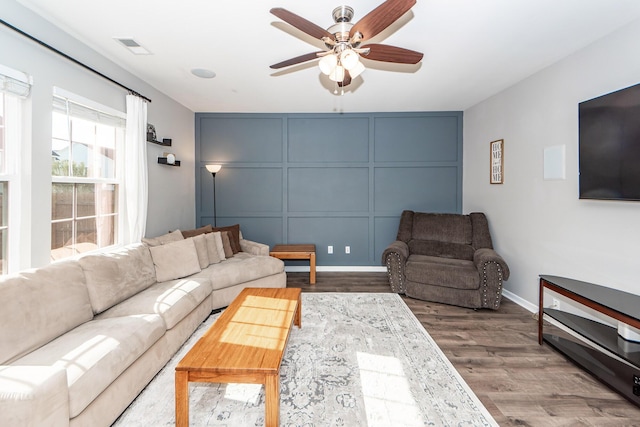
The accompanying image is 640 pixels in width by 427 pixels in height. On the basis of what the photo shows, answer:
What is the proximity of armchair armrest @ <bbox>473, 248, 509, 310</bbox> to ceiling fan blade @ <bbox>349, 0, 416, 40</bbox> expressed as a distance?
273 centimetres

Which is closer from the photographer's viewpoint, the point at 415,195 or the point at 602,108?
the point at 602,108

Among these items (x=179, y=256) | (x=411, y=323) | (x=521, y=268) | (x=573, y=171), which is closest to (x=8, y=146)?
(x=179, y=256)

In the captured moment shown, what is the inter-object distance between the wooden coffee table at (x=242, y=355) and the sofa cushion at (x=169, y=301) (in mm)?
449

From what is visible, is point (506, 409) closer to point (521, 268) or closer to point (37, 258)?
point (521, 268)

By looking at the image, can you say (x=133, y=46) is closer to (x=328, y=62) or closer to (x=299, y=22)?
(x=299, y=22)

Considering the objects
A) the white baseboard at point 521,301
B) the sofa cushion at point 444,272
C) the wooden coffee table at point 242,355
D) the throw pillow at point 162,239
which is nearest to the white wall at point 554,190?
the white baseboard at point 521,301

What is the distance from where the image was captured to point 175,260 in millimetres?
3072

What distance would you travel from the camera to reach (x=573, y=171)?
9.32 ft

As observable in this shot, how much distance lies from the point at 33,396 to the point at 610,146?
12.5ft

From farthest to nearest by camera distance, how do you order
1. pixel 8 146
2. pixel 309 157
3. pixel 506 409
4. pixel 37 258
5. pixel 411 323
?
pixel 309 157, pixel 411 323, pixel 37 258, pixel 8 146, pixel 506 409

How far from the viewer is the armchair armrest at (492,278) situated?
10.9 ft

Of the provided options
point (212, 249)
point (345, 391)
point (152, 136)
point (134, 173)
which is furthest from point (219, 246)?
point (345, 391)

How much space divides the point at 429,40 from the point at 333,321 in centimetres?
274

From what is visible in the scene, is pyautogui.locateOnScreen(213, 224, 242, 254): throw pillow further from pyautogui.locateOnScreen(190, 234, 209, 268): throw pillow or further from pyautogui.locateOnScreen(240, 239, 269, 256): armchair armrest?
pyautogui.locateOnScreen(190, 234, 209, 268): throw pillow
